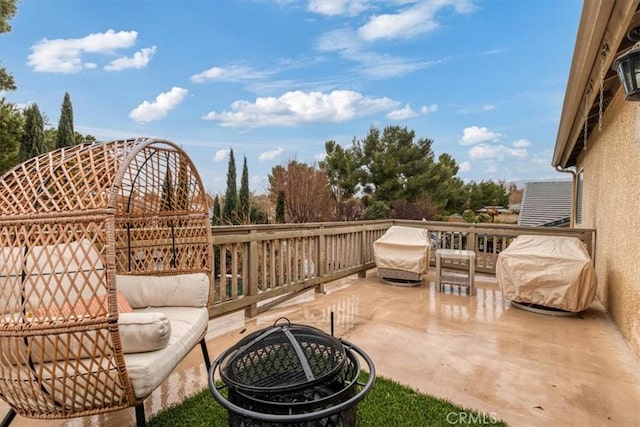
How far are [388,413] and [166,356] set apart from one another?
1.21 m

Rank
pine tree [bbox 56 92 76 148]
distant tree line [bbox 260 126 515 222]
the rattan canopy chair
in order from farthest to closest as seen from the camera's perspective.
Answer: distant tree line [bbox 260 126 515 222] < pine tree [bbox 56 92 76 148] < the rattan canopy chair

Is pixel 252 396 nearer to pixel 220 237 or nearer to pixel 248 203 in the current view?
pixel 220 237

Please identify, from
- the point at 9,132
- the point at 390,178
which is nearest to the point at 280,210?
the point at 9,132

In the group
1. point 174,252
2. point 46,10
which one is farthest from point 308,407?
point 46,10

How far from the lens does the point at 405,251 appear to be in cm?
495

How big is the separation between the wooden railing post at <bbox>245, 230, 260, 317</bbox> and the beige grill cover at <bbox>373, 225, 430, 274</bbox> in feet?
7.03

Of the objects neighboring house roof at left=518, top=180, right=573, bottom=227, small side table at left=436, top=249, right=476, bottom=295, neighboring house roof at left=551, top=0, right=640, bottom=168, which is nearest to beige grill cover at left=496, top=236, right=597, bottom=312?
small side table at left=436, top=249, right=476, bottom=295

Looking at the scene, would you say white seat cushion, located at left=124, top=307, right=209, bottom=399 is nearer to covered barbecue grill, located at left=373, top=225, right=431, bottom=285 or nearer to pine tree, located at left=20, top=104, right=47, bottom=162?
covered barbecue grill, located at left=373, top=225, right=431, bottom=285

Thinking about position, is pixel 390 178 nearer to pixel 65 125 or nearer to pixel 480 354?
pixel 65 125

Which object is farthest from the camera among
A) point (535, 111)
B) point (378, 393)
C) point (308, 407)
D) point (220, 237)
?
point (535, 111)

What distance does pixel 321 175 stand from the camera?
1316 cm

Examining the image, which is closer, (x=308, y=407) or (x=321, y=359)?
(x=308, y=407)

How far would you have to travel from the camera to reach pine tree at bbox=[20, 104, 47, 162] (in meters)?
7.29

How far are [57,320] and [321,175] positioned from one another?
12.0 meters
